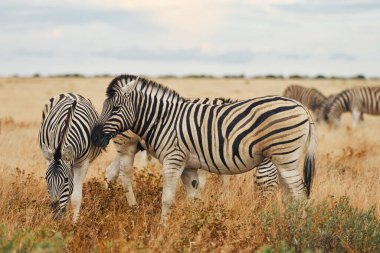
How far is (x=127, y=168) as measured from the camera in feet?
Result: 26.6

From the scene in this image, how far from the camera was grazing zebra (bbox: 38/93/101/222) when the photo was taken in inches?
259

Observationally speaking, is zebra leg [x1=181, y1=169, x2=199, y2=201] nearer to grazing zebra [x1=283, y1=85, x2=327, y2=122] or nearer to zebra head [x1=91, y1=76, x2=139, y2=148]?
zebra head [x1=91, y1=76, x2=139, y2=148]

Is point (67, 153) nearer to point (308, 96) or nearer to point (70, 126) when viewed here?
point (70, 126)

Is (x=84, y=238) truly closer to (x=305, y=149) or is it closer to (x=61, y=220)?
(x=61, y=220)

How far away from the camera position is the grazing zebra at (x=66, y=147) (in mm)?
6566

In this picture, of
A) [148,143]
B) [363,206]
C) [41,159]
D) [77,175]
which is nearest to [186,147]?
[148,143]

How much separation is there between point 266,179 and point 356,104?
695 inches

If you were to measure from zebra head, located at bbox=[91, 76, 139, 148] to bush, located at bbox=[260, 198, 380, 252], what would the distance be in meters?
2.22

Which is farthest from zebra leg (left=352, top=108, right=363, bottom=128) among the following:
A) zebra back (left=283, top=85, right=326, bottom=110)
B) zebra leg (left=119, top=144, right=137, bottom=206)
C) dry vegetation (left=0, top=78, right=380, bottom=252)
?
zebra leg (left=119, top=144, right=137, bottom=206)

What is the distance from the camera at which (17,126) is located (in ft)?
62.1

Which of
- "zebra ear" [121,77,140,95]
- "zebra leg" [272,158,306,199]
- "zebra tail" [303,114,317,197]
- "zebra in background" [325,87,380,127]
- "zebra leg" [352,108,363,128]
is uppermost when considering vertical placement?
"zebra in background" [325,87,380,127]

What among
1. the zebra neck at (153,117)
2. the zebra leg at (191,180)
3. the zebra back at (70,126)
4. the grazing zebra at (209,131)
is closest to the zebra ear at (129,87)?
the grazing zebra at (209,131)

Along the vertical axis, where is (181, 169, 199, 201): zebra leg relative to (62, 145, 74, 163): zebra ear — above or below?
below

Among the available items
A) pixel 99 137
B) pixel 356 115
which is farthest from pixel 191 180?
pixel 356 115
